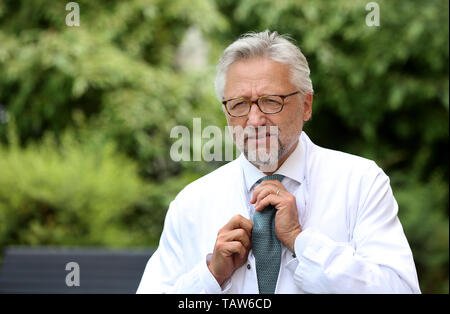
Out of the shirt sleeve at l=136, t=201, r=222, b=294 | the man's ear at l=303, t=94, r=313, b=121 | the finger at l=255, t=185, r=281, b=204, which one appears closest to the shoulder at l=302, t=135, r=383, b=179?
the man's ear at l=303, t=94, r=313, b=121

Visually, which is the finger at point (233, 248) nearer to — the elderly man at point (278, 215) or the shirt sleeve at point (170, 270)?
the elderly man at point (278, 215)

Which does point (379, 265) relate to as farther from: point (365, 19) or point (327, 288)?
point (365, 19)

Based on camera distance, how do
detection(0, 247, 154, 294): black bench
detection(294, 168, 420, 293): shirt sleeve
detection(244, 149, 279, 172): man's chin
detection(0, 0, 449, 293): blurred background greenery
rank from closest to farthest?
detection(294, 168, 420, 293): shirt sleeve < detection(244, 149, 279, 172): man's chin < detection(0, 247, 154, 294): black bench < detection(0, 0, 449, 293): blurred background greenery

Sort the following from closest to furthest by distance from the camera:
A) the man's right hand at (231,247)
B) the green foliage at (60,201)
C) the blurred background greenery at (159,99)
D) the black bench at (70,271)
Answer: the man's right hand at (231,247) → the black bench at (70,271) → the green foliage at (60,201) → the blurred background greenery at (159,99)

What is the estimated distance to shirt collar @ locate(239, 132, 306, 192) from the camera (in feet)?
6.88

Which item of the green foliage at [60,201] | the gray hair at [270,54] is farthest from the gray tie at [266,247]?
the green foliage at [60,201]

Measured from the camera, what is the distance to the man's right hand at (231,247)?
1886mm

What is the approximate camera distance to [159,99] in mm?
6840

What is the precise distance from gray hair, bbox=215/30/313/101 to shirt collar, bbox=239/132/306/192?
22 centimetres

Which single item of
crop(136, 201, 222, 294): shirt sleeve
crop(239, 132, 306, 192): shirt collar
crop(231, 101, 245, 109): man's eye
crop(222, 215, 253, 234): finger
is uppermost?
crop(231, 101, 245, 109): man's eye

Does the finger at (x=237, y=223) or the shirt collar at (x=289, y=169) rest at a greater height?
the shirt collar at (x=289, y=169)

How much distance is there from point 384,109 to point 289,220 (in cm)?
497

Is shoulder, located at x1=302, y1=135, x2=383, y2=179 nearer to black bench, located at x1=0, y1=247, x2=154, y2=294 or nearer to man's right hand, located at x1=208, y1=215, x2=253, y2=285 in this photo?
man's right hand, located at x1=208, y1=215, x2=253, y2=285

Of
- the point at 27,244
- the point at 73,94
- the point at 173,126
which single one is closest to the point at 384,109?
the point at 173,126
